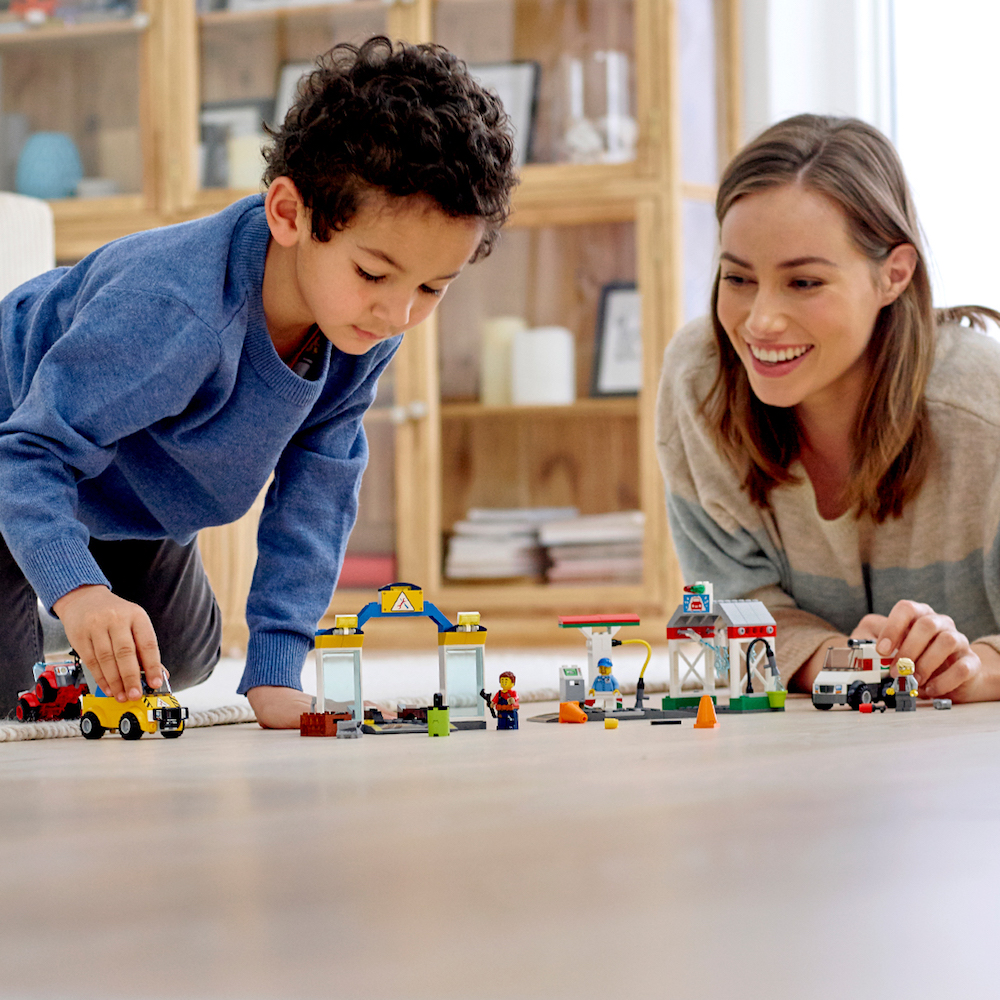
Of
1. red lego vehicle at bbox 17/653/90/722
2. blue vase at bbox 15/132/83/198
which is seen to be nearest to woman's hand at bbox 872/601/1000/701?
red lego vehicle at bbox 17/653/90/722

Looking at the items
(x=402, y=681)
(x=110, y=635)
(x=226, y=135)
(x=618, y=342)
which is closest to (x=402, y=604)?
(x=110, y=635)

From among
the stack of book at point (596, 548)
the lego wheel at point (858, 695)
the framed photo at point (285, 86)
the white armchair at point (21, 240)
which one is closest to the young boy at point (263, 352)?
the lego wheel at point (858, 695)

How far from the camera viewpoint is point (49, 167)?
3.02 meters

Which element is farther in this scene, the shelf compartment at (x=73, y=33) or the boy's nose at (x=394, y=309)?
the shelf compartment at (x=73, y=33)

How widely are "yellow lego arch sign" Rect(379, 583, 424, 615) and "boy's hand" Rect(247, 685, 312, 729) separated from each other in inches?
6.5

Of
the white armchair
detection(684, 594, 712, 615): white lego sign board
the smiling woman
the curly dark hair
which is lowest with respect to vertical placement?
detection(684, 594, 712, 615): white lego sign board

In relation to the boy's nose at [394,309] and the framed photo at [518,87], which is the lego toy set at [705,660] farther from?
the framed photo at [518,87]

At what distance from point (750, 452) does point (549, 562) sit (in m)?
1.46

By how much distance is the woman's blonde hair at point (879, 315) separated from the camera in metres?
1.24

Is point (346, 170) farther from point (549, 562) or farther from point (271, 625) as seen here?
point (549, 562)

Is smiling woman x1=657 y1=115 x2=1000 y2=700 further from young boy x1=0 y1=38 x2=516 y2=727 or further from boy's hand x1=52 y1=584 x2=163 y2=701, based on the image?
boy's hand x1=52 y1=584 x2=163 y2=701

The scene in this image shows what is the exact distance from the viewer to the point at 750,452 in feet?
4.33

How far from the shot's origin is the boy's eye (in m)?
1.07

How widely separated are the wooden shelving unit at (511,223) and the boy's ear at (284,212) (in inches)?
64.5
